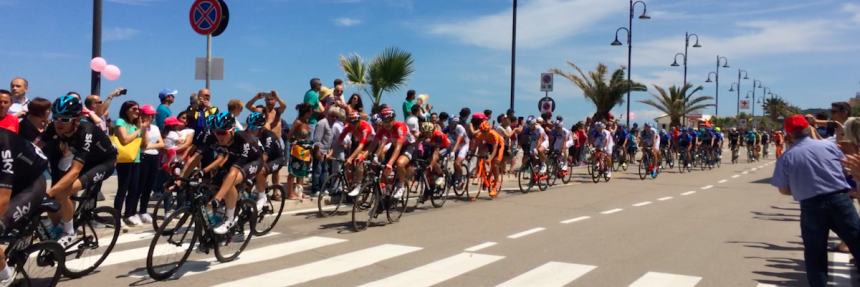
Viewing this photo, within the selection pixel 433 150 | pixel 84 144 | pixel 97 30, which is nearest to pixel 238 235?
pixel 84 144

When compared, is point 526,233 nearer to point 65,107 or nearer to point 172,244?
point 172,244

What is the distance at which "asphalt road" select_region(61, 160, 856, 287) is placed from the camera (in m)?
6.54

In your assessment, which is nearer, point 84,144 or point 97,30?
point 84,144

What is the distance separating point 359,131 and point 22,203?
6338 mm

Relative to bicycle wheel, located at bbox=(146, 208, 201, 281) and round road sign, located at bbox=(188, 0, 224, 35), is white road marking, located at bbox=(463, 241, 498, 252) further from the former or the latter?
round road sign, located at bbox=(188, 0, 224, 35)

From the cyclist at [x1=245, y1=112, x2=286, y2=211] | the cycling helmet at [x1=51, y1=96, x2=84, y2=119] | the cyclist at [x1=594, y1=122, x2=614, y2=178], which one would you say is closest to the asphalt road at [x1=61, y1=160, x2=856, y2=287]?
the cyclist at [x1=245, y1=112, x2=286, y2=211]

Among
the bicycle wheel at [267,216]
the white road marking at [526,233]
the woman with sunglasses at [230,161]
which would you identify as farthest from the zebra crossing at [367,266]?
the white road marking at [526,233]

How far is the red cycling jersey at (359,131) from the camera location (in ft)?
34.5

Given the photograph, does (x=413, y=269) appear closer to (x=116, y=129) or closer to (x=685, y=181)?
(x=116, y=129)

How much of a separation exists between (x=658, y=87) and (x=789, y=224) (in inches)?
1560

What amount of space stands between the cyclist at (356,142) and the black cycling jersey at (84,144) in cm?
379

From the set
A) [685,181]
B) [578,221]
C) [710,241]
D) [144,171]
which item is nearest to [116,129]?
[144,171]

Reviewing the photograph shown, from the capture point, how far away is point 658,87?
48.9 metres

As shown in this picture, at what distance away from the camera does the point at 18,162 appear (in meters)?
4.52
